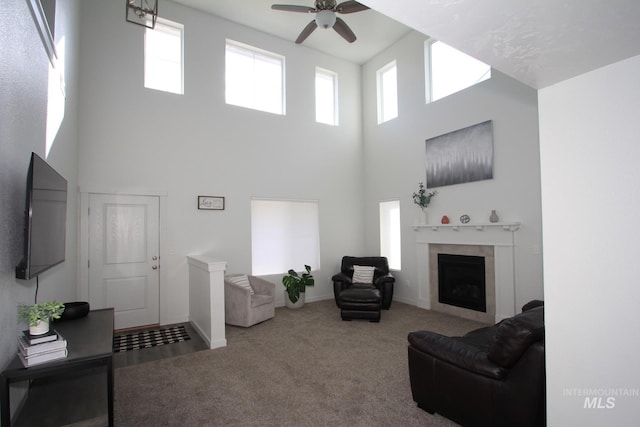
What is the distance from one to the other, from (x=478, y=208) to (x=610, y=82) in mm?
3688

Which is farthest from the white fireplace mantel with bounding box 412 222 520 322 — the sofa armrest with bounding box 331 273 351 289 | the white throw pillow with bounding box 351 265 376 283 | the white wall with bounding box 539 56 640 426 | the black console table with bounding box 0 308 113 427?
the black console table with bounding box 0 308 113 427

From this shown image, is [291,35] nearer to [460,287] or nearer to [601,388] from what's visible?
[460,287]

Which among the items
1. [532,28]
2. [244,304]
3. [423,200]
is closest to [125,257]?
[244,304]

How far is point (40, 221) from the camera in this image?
6.57ft

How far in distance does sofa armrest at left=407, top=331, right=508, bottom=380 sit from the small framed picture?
154 inches

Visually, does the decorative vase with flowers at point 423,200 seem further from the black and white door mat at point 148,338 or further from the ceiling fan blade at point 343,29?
the black and white door mat at point 148,338

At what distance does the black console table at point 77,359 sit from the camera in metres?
1.55

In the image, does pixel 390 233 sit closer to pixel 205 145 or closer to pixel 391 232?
pixel 391 232

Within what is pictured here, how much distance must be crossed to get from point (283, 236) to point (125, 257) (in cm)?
264

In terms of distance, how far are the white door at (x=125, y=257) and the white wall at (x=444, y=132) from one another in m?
4.23

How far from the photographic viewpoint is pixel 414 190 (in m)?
5.91

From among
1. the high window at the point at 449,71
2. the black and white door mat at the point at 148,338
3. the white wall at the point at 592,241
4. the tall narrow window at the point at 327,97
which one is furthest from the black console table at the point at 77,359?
the high window at the point at 449,71

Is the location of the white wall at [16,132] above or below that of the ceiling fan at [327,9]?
below

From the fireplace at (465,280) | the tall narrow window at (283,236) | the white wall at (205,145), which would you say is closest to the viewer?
the white wall at (205,145)
